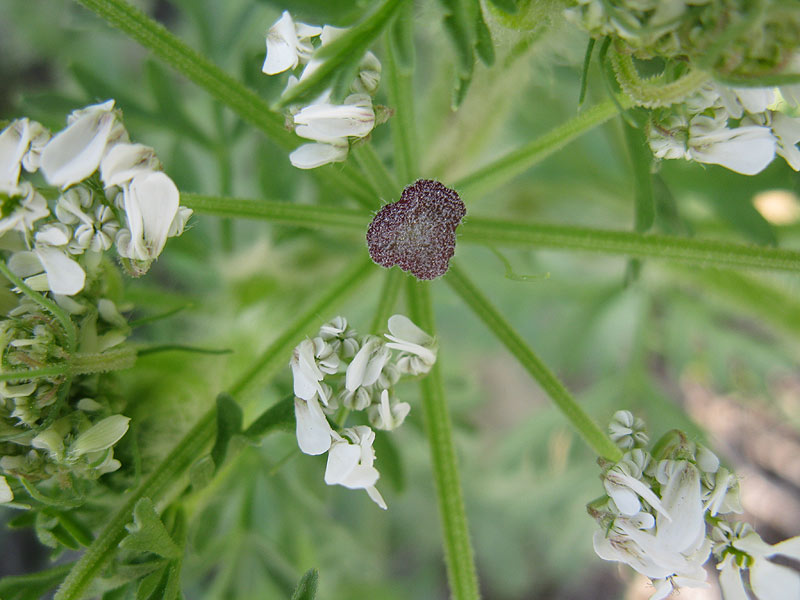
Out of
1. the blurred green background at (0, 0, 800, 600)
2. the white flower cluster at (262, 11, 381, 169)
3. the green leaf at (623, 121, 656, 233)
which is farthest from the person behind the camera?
the blurred green background at (0, 0, 800, 600)

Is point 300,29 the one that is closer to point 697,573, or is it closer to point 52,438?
point 52,438

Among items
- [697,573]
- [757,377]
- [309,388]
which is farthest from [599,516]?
[757,377]

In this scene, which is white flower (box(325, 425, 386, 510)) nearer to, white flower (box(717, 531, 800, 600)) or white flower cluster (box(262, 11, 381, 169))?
white flower cluster (box(262, 11, 381, 169))

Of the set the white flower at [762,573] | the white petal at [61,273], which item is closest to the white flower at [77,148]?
the white petal at [61,273]

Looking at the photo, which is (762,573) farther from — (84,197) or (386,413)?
(84,197)

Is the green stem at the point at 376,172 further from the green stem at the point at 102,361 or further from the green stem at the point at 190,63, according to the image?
the green stem at the point at 102,361

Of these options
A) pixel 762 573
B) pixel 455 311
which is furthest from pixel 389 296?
pixel 455 311

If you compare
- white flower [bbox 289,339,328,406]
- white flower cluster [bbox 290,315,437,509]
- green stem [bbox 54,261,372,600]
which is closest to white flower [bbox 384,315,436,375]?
white flower cluster [bbox 290,315,437,509]
